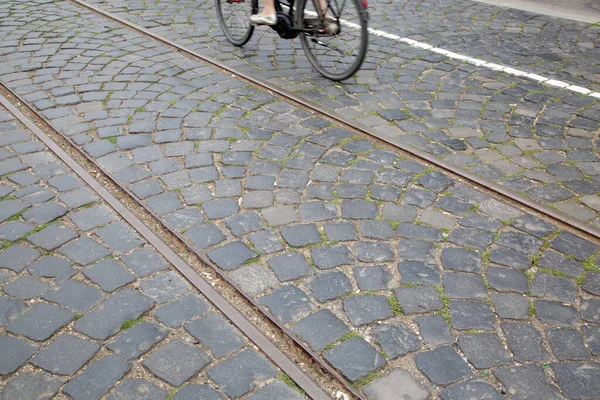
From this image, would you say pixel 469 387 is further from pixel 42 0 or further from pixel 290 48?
pixel 42 0

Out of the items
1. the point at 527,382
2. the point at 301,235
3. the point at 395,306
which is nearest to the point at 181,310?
the point at 301,235

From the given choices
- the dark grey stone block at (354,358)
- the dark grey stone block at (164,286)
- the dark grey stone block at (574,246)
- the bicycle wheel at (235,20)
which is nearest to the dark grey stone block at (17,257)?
the dark grey stone block at (164,286)

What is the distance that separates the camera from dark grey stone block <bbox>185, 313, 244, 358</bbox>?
10.2 feet

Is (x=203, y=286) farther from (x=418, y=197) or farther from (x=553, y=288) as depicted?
(x=553, y=288)

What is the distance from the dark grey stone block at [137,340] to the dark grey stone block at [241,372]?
386 millimetres

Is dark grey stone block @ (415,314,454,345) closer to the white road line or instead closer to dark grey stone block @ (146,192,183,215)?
dark grey stone block @ (146,192,183,215)

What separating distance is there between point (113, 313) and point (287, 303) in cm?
99

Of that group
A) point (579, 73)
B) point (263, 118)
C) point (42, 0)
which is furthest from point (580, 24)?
point (42, 0)

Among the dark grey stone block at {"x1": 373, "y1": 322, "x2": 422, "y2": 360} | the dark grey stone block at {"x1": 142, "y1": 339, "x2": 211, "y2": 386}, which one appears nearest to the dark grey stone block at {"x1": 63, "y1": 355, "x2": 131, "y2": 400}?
the dark grey stone block at {"x1": 142, "y1": 339, "x2": 211, "y2": 386}

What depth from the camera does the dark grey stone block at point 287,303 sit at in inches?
130

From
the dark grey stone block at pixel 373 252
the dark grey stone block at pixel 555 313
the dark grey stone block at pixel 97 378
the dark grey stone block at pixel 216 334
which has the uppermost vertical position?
the dark grey stone block at pixel 373 252

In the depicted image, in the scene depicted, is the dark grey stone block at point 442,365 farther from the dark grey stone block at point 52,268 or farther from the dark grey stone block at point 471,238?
the dark grey stone block at point 52,268

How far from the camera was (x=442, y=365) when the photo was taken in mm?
2988

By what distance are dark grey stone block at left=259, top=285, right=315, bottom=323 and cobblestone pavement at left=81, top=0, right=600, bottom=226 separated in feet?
6.58
